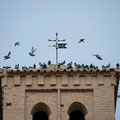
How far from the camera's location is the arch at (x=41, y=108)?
61562 millimetres

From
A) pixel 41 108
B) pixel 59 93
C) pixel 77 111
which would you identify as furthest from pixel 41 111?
pixel 77 111

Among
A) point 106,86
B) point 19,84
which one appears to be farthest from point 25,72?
point 106,86

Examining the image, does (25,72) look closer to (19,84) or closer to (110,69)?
(19,84)

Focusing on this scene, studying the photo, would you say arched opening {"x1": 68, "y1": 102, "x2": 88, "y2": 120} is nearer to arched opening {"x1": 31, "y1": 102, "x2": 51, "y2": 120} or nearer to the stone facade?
the stone facade

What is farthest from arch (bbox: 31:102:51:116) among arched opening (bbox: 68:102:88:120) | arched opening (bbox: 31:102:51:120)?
arched opening (bbox: 68:102:88:120)

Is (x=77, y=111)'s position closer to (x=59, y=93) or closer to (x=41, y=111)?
(x=59, y=93)

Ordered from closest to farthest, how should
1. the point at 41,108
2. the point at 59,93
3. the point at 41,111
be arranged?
the point at 59,93, the point at 41,108, the point at 41,111

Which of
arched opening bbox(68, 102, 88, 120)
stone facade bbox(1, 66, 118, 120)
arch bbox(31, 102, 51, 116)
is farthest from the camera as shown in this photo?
arched opening bbox(68, 102, 88, 120)

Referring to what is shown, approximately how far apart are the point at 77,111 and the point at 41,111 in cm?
199

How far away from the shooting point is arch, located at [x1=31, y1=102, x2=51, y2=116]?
61562 mm

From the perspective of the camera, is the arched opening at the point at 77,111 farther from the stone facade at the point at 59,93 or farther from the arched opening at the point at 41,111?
the arched opening at the point at 41,111

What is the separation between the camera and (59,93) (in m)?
61.6

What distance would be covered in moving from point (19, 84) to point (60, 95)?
2.33 meters

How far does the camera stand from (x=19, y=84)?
61906 mm
